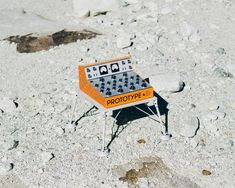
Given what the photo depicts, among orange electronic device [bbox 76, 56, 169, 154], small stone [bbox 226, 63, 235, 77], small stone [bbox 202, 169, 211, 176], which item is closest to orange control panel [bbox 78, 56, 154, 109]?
orange electronic device [bbox 76, 56, 169, 154]

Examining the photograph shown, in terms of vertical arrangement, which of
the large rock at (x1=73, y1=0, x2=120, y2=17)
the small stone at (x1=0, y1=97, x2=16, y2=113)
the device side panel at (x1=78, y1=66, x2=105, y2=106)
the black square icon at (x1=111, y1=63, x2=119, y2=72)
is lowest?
the large rock at (x1=73, y1=0, x2=120, y2=17)

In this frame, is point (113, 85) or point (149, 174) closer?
point (149, 174)

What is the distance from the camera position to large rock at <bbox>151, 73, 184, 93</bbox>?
37.1ft

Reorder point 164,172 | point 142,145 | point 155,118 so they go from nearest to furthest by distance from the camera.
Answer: point 164,172 < point 142,145 < point 155,118

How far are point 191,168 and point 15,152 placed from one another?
3.63 m

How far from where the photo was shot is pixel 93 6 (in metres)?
16.3

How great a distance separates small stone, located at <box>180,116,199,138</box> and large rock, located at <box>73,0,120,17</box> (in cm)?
717

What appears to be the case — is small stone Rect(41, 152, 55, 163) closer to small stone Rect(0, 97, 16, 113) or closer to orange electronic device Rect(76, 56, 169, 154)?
orange electronic device Rect(76, 56, 169, 154)

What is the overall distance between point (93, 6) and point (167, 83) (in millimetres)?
6022

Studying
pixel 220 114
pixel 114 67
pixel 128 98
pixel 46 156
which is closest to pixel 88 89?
pixel 114 67

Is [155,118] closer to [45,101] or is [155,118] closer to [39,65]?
[45,101]

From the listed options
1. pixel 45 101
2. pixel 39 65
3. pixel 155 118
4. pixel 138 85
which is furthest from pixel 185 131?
pixel 39 65

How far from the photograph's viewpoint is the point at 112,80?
9.64 m

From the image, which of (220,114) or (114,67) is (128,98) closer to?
(114,67)
